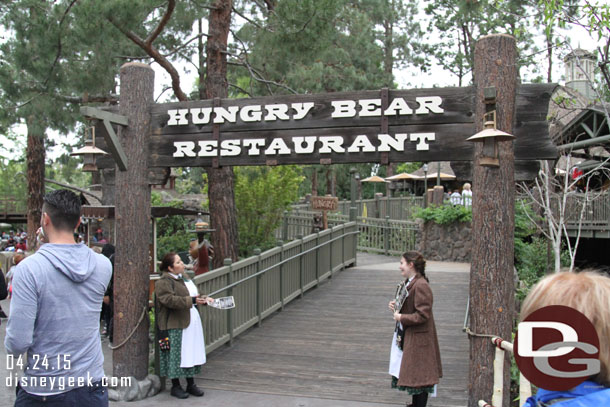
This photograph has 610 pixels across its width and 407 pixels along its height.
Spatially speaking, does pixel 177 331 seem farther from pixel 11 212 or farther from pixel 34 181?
pixel 11 212

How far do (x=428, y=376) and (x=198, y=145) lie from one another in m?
3.42

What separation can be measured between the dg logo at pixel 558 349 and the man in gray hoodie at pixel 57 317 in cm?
225

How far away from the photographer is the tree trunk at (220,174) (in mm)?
11961

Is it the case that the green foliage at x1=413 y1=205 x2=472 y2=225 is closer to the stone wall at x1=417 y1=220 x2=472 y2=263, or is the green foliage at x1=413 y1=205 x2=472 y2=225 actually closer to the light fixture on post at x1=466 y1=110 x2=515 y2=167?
the stone wall at x1=417 y1=220 x2=472 y2=263

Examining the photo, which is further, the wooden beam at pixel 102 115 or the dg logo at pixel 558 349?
the wooden beam at pixel 102 115

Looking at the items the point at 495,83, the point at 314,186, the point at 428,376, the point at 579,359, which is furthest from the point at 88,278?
the point at 314,186

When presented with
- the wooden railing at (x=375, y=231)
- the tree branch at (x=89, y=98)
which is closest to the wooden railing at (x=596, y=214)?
the wooden railing at (x=375, y=231)

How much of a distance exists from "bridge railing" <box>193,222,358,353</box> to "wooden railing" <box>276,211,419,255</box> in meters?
4.64

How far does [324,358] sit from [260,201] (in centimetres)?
884

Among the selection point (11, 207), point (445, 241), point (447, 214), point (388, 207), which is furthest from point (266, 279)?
point (11, 207)

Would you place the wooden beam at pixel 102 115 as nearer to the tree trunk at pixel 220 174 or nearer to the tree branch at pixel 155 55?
the tree branch at pixel 155 55

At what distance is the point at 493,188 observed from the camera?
209 inches

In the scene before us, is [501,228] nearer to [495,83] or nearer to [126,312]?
[495,83]

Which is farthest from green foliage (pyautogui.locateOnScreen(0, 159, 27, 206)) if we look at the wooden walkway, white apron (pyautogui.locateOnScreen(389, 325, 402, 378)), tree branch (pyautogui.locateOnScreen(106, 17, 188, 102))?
white apron (pyautogui.locateOnScreen(389, 325, 402, 378))
